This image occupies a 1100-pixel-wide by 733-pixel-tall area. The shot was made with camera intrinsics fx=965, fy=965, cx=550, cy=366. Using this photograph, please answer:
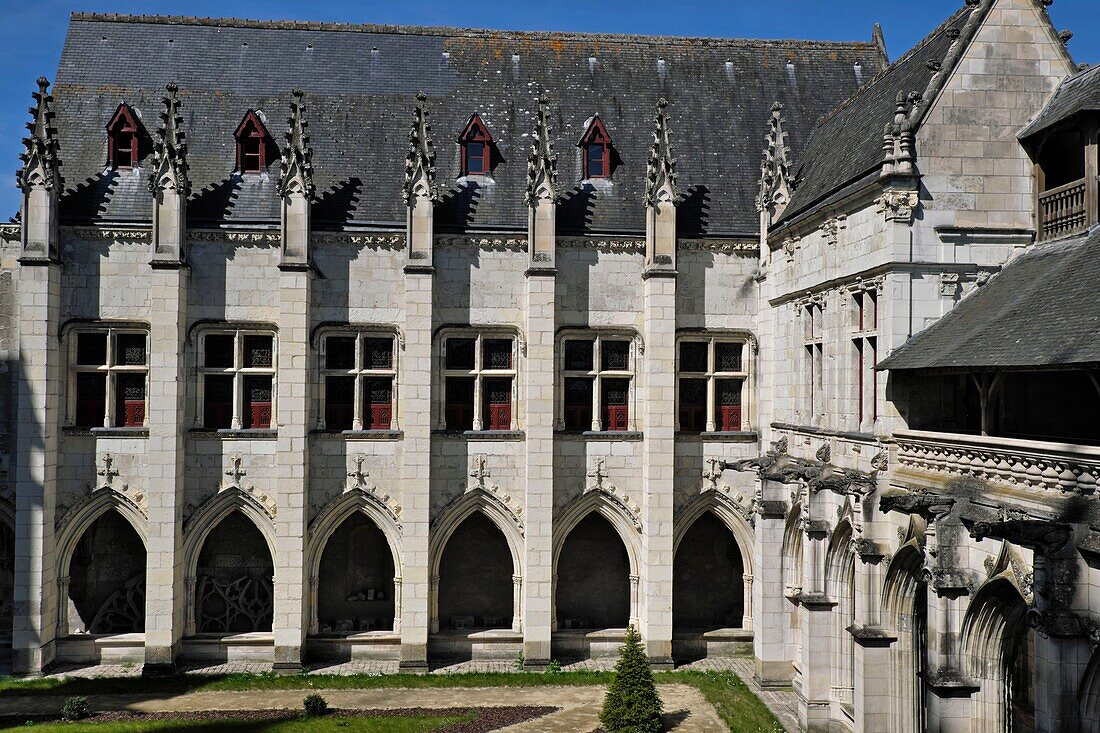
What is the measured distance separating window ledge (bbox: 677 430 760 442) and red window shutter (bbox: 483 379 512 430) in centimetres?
433

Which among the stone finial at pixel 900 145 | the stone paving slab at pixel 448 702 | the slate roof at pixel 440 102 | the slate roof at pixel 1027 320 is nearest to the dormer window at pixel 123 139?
the slate roof at pixel 440 102

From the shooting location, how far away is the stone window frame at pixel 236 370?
2350 cm

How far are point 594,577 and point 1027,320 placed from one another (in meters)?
14.3

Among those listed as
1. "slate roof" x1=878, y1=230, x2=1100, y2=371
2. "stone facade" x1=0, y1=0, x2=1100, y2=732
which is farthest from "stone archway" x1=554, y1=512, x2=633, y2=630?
"slate roof" x1=878, y1=230, x2=1100, y2=371

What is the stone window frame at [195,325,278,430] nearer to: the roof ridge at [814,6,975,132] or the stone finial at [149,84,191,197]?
the stone finial at [149,84,191,197]

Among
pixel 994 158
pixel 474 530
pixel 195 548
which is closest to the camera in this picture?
pixel 994 158

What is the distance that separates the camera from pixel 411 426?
76.3 ft

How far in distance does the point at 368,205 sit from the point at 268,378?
16.4 ft

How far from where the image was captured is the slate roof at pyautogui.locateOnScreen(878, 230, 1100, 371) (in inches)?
480

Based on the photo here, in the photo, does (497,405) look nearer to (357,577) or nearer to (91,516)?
(357,577)

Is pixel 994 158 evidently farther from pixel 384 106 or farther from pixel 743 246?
pixel 384 106

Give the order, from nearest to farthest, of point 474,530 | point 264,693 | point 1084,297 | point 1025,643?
1. point 1084,297
2. point 1025,643
3. point 264,693
4. point 474,530

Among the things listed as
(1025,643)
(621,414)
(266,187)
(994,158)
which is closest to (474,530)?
(621,414)

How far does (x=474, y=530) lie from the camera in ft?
82.4
